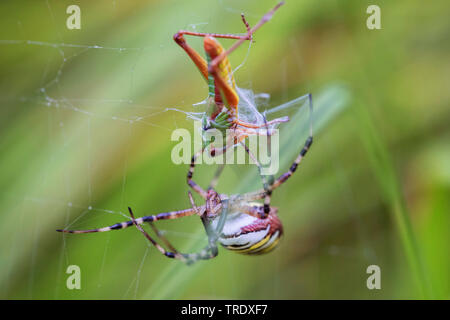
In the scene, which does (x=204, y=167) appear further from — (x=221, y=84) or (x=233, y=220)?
(x=221, y=84)

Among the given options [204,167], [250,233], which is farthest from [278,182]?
[204,167]

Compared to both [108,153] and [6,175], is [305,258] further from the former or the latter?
[6,175]

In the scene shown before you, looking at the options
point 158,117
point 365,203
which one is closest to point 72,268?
point 158,117

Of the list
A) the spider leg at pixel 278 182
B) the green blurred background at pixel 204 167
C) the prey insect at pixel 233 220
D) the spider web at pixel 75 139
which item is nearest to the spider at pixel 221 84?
the prey insect at pixel 233 220

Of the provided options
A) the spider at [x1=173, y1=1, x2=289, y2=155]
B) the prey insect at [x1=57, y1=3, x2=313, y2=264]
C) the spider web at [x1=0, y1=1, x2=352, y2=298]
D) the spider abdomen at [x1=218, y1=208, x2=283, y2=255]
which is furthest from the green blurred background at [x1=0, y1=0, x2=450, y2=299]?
the spider at [x1=173, y1=1, x2=289, y2=155]
